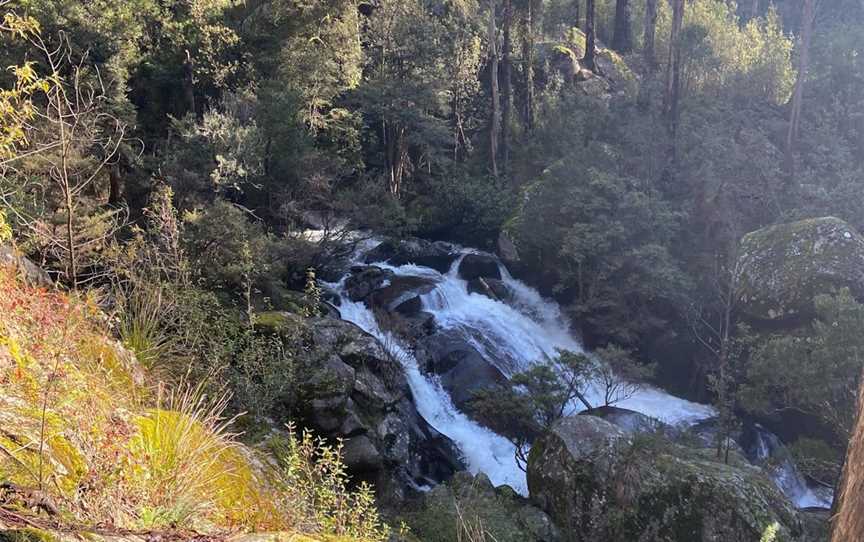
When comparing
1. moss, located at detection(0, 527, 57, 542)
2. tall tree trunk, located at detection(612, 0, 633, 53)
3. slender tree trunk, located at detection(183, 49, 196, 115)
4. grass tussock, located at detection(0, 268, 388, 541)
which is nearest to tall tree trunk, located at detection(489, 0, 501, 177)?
tall tree trunk, located at detection(612, 0, 633, 53)

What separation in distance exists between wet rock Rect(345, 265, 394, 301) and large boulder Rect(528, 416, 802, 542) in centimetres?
758

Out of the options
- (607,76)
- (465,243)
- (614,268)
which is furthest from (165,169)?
(607,76)

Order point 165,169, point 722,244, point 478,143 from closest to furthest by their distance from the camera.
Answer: point 165,169 < point 722,244 < point 478,143

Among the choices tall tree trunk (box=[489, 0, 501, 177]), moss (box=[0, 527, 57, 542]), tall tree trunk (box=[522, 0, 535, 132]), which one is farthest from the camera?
tall tree trunk (box=[522, 0, 535, 132])

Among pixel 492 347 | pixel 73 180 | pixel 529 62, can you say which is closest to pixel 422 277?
pixel 492 347

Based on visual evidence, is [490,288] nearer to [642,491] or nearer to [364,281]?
[364,281]

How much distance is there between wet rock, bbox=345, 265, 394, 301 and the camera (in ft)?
49.9

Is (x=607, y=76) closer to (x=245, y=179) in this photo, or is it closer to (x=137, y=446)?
(x=245, y=179)

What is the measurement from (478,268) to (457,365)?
495 centimetres

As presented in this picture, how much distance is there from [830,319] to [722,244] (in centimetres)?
677

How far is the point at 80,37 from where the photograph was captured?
47.7 feet

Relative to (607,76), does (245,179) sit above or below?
below

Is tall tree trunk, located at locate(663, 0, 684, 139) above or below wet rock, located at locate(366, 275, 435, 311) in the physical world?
above

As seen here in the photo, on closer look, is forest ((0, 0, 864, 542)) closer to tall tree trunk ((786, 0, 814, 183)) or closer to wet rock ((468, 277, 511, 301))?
wet rock ((468, 277, 511, 301))
